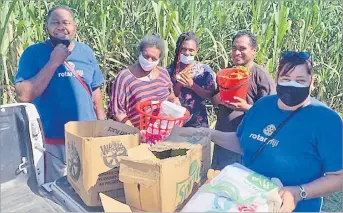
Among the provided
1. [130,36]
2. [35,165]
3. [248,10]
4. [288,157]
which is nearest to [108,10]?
[130,36]

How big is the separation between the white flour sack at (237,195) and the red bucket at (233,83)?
3.89 feet

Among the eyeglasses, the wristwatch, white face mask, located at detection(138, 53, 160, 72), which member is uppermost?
the eyeglasses

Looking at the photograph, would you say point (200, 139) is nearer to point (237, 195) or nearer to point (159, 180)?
point (159, 180)

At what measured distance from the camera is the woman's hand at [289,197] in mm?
1892

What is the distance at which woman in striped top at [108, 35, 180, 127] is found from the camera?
3.23 metres

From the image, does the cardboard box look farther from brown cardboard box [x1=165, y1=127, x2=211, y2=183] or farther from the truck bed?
the truck bed

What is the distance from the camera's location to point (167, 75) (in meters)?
3.48

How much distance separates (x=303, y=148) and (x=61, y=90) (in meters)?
1.68

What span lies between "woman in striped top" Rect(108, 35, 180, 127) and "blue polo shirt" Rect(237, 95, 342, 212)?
3.99ft

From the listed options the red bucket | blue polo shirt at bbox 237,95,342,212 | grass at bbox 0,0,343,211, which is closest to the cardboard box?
blue polo shirt at bbox 237,95,342,212

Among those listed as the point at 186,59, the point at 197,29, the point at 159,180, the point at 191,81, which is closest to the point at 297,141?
the point at 159,180

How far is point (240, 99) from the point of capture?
Result: 10.2ft

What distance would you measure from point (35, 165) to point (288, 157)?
1168 millimetres

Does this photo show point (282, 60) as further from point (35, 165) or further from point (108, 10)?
point (108, 10)
